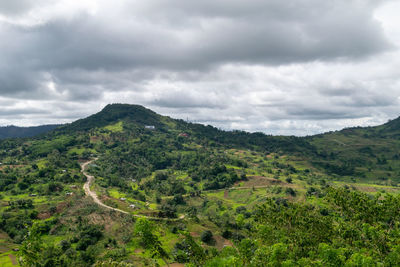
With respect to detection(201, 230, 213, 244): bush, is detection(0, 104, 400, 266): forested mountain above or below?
above

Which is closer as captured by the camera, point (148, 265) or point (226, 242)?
point (148, 265)

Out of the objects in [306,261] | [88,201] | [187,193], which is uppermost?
[306,261]

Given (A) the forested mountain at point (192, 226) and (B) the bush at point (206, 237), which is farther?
(B) the bush at point (206, 237)

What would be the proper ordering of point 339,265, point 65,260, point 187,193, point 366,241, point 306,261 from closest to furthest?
1. point 339,265
2. point 306,261
3. point 366,241
4. point 65,260
5. point 187,193

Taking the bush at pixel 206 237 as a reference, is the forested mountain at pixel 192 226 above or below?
above

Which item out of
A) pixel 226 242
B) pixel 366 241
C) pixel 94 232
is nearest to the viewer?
pixel 366 241

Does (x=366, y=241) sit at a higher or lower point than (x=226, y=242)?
higher

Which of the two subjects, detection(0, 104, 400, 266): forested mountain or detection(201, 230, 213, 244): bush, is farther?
detection(201, 230, 213, 244): bush

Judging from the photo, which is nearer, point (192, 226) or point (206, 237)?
point (206, 237)

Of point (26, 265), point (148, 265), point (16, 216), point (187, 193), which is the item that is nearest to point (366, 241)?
point (148, 265)

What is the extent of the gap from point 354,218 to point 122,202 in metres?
109

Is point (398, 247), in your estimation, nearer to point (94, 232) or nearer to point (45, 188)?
point (94, 232)

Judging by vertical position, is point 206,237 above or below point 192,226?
below

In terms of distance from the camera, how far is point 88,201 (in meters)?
128
